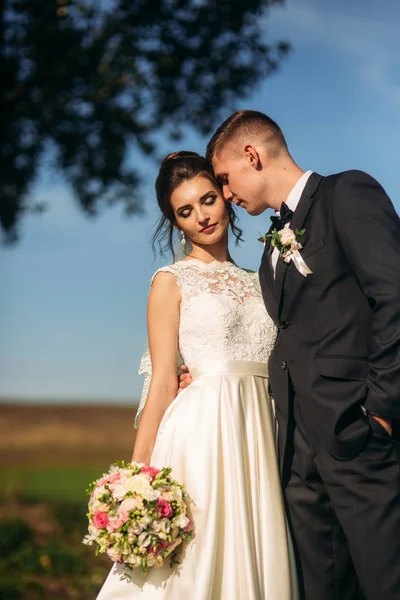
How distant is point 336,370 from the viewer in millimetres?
3027

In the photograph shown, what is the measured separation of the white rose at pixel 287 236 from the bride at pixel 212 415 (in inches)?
20.4

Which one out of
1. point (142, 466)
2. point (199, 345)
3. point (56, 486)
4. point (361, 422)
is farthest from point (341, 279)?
point (56, 486)

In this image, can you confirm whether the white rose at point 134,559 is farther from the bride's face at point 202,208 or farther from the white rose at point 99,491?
the bride's face at point 202,208

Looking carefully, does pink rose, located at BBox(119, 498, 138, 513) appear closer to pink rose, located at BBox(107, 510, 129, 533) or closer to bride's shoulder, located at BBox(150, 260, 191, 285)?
pink rose, located at BBox(107, 510, 129, 533)

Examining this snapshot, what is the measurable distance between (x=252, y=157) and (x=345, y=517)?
1.50 m

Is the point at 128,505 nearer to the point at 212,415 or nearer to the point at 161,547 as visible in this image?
the point at 161,547

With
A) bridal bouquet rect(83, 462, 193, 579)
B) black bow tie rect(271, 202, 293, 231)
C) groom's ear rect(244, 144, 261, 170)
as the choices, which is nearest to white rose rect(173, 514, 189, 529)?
bridal bouquet rect(83, 462, 193, 579)

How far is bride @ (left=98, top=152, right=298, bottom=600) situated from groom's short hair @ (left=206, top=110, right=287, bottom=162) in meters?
0.32

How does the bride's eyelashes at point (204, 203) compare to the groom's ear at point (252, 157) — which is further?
the bride's eyelashes at point (204, 203)

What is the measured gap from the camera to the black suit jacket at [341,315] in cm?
290

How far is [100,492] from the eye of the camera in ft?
10.6

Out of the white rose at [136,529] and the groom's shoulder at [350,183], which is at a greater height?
the groom's shoulder at [350,183]

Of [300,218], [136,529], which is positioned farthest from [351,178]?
[136,529]

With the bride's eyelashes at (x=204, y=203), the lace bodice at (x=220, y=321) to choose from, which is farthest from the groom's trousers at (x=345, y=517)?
the bride's eyelashes at (x=204, y=203)
